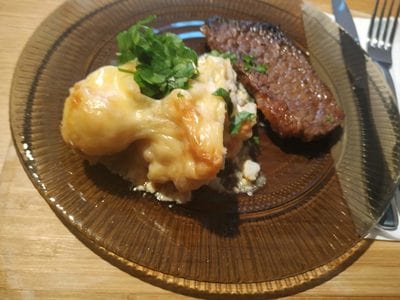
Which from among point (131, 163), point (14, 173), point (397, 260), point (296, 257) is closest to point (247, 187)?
point (296, 257)

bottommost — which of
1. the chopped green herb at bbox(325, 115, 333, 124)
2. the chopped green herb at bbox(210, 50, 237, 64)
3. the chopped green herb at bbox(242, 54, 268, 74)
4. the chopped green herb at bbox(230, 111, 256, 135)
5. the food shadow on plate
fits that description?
the food shadow on plate

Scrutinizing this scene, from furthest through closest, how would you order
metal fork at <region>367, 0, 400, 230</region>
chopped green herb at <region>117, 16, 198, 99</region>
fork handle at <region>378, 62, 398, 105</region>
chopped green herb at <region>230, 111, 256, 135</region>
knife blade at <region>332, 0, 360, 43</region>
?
knife blade at <region>332, 0, 360, 43</region> < metal fork at <region>367, 0, 400, 230</region> < fork handle at <region>378, 62, 398, 105</region> < chopped green herb at <region>230, 111, 256, 135</region> < chopped green herb at <region>117, 16, 198, 99</region>

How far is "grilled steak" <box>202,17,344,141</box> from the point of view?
230 cm

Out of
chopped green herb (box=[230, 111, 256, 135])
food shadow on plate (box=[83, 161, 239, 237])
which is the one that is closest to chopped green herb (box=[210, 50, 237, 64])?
chopped green herb (box=[230, 111, 256, 135])

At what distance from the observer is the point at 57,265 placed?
177 cm

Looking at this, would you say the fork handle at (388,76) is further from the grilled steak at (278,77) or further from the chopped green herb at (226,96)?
the chopped green herb at (226,96)

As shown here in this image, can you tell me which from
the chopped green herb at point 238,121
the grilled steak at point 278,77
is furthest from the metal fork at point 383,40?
the chopped green herb at point 238,121

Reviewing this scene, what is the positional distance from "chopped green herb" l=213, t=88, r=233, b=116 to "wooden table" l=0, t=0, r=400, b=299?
2.76ft

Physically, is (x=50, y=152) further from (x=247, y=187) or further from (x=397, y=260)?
(x=397, y=260)

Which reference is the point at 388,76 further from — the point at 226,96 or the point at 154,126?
the point at 154,126

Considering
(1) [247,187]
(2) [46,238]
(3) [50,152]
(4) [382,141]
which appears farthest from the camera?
(4) [382,141]

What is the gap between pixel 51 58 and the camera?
88.7 inches

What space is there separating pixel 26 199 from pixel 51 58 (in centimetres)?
76

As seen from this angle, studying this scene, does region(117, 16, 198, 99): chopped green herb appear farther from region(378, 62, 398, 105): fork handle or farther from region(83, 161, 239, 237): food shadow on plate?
region(378, 62, 398, 105): fork handle
